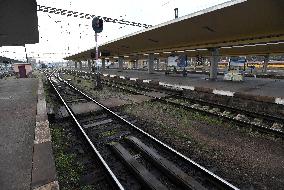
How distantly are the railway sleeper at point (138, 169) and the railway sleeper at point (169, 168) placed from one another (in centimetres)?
33

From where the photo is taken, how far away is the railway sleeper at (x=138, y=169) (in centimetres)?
405

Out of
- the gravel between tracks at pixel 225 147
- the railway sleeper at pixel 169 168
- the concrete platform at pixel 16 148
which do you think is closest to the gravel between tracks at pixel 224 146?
Answer: the gravel between tracks at pixel 225 147

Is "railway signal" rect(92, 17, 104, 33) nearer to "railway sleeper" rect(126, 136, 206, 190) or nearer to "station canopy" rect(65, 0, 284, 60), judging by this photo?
"station canopy" rect(65, 0, 284, 60)

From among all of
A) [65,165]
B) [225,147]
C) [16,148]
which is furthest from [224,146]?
[16,148]

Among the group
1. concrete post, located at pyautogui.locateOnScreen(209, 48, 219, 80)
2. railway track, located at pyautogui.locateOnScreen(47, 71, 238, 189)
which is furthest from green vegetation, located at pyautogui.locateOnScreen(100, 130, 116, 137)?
concrete post, located at pyautogui.locateOnScreen(209, 48, 219, 80)

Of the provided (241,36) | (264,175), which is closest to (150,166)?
(264,175)

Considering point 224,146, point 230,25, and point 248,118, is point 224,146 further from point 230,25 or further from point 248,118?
point 230,25

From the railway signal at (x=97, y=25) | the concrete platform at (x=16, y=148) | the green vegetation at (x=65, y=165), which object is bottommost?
the green vegetation at (x=65, y=165)

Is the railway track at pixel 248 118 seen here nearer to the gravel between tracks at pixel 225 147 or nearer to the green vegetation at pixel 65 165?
the gravel between tracks at pixel 225 147

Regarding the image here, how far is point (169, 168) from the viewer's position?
4.55 metres

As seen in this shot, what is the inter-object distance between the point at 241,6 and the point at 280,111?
510cm

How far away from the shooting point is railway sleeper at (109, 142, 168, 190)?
4051 millimetres

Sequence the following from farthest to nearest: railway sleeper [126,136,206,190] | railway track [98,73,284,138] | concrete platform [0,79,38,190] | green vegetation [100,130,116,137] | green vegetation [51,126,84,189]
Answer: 1. railway track [98,73,284,138]
2. green vegetation [100,130,116,137]
3. green vegetation [51,126,84,189]
4. railway sleeper [126,136,206,190]
5. concrete platform [0,79,38,190]

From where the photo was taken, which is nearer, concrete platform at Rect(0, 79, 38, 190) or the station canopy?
concrete platform at Rect(0, 79, 38, 190)
